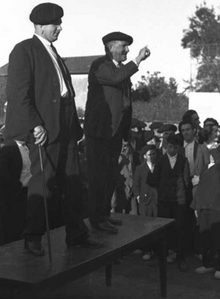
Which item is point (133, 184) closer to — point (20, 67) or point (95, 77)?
point (95, 77)

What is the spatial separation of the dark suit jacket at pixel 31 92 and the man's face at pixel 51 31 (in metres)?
0.07

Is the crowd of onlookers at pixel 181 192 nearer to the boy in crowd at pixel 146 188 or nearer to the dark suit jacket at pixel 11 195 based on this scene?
the boy in crowd at pixel 146 188

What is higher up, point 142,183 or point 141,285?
point 142,183

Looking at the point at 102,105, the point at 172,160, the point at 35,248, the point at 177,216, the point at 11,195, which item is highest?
the point at 102,105

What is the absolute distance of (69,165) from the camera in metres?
4.37

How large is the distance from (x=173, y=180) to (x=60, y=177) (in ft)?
9.15

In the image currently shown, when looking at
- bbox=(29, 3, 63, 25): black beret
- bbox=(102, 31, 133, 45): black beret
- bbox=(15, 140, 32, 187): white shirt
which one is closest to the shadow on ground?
bbox=(15, 140, 32, 187): white shirt

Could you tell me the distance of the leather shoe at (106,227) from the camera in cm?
532

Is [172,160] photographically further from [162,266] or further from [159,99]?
[159,99]

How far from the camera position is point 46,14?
4133 millimetres

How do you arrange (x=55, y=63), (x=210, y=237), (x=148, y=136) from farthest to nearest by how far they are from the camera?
(x=148, y=136), (x=210, y=237), (x=55, y=63)

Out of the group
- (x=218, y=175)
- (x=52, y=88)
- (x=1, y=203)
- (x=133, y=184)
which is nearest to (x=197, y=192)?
(x=218, y=175)

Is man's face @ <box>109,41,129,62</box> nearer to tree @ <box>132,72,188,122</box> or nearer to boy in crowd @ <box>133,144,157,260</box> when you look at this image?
boy in crowd @ <box>133,144,157,260</box>

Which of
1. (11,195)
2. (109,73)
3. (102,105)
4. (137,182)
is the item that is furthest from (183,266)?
(109,73)
